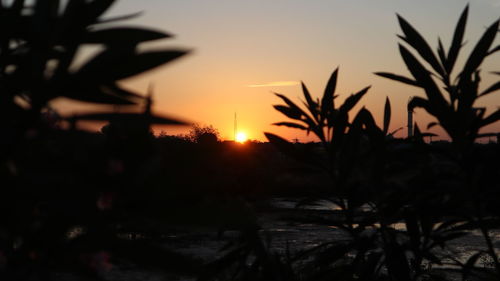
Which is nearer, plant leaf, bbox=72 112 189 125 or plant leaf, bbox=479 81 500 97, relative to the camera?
plant leaf, bbox=72 112 189 125

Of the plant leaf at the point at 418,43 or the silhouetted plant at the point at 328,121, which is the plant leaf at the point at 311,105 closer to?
the silhouetted plant at the point at 328,121

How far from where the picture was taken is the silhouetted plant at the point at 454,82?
145 centimetres

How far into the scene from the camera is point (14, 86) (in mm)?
627

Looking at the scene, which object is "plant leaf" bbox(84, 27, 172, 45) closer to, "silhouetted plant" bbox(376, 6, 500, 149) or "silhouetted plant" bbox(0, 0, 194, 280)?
"silhouetted plant" bbox(0, 0, 194, 280)

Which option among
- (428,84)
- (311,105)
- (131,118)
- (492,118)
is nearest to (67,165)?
(131,118)

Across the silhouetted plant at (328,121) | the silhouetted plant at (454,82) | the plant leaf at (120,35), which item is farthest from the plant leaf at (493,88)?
the plant leaf at (120,35)

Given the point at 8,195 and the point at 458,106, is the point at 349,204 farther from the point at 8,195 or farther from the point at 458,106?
the point at 8,195

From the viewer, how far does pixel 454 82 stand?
163 centimetres

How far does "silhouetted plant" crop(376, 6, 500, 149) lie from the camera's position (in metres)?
1.45

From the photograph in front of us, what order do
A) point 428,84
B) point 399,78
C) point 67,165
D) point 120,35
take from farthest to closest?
point 399,78, point 428,84, point 120,35, point 67,165

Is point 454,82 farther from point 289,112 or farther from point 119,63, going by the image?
point 119,63

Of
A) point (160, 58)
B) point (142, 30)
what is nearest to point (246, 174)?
point (142, 30)

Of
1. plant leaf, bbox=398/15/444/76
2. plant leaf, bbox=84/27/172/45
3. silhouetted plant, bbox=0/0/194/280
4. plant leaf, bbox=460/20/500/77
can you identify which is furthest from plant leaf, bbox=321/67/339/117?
Answer: silhouetted plant, bbox=0/0/194/280

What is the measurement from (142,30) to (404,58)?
39.1 inches
